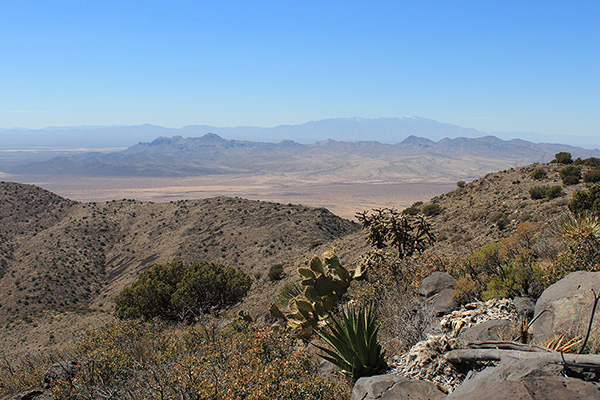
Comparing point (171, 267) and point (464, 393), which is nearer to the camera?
point (464, 393)

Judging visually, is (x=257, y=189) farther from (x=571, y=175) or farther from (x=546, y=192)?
(x=546, y=192)

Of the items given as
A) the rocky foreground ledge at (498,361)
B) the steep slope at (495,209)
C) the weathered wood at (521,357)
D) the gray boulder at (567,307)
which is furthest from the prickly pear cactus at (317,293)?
the steep slope at (495,209)

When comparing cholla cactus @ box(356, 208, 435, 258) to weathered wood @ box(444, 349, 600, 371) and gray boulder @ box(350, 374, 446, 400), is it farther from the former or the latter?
gray boulder @ box(350, 374, 446, 400)

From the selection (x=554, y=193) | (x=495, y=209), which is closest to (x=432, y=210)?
(x=495, y=209)

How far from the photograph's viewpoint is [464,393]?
4078 mm

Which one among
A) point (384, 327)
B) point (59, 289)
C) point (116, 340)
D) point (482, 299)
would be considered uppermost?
point (482, 299)

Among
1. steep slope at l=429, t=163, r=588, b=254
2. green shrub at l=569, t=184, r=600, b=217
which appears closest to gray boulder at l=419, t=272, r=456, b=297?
steep slope at l=429, t=163, r=588, b=254

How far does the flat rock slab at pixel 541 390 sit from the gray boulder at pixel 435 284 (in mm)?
5637

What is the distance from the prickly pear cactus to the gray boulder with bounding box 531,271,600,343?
4.68 metres

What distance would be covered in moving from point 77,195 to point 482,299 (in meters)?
141

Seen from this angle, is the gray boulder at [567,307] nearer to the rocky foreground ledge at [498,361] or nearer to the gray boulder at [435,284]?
the rocky foreground ledge at [498,361]

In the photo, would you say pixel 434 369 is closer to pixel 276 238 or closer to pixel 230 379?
pixel 230 379

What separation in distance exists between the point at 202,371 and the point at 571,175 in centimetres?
2406

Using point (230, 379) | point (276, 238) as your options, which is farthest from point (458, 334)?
point (276, 238)
